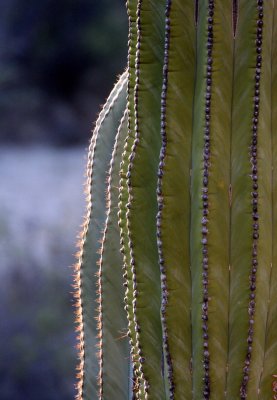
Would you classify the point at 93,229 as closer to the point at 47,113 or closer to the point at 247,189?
the point at 247,189

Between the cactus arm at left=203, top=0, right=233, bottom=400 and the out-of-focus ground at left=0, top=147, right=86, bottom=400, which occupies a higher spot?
the cactus arm at left=203, top=0, right=233, bottom=400

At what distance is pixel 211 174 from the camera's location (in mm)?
1626

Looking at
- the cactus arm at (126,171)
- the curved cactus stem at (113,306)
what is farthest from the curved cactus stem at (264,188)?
the curved cactus stem at (113,306)

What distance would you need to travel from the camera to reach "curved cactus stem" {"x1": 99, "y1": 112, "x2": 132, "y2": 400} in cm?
209

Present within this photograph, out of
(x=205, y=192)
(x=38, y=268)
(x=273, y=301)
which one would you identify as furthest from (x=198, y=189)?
(x=38, y=268)

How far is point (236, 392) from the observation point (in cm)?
169

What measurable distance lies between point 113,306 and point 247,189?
2.14 feet

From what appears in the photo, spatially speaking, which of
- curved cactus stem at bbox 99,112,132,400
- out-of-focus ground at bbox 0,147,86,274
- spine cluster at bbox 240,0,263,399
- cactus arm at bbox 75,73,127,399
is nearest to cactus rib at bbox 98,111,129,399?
curved cactus stem at bbox 99,112,132,400

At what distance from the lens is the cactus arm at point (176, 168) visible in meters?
1.65

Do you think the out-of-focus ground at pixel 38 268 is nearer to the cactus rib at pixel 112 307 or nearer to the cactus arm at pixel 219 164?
the cactus rib at pixel 112 307

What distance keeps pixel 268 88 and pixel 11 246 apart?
19.5ft

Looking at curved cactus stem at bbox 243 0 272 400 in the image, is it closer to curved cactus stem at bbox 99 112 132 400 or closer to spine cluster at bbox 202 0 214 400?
spine cluster at bbox 202 0 214 400

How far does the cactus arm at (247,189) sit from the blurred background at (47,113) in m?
5.65

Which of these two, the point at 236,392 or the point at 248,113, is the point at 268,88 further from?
the point at 236,392
